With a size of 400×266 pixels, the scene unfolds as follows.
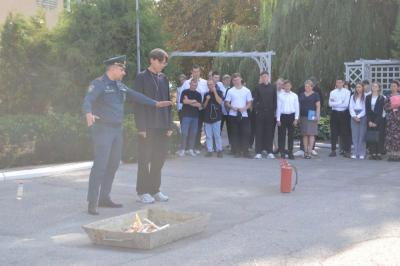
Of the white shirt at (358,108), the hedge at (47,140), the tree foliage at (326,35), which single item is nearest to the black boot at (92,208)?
the hedge at (47,140)

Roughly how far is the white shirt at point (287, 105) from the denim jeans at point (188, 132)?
6.19 ft

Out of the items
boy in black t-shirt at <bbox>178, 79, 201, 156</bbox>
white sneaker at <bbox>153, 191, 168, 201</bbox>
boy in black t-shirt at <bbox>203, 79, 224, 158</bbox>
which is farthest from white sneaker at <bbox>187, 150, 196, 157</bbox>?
white sneaker at <bbox>153, 191, 168, 201</bbox>

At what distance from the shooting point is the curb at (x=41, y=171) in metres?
10.7

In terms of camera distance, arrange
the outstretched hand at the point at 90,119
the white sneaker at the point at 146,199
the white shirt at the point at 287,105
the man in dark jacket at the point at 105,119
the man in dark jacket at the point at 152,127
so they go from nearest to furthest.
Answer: the outstretched hand at the point at 90,119 < the man in dark jacket at the point at 105,119 < the man in dark jacket at the point at 152,127 < the white sneaker at the point at 146,199 < the white shirt at the point at 287,105

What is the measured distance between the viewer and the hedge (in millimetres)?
11930

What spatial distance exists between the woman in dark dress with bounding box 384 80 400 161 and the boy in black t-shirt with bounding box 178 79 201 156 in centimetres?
418

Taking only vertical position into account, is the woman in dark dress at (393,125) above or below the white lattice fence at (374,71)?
below

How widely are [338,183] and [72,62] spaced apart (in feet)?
25.8

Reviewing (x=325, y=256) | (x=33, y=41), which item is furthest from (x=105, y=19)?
(x=325, y=256)

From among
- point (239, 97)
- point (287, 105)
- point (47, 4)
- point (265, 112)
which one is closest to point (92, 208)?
point (239, 97)

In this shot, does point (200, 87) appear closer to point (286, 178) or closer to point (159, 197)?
point (286, 178)

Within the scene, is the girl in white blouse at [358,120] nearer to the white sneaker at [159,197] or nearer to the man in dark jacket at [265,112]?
the man in dark jacket at [265,112]

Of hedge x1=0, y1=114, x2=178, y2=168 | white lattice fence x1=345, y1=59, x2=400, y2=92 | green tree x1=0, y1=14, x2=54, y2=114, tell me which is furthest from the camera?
white lattice fence x1=345, y1=59, x2=400, y2=92

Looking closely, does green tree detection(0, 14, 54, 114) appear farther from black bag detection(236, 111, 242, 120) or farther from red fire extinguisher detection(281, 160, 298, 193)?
red fire extinguisher detection(281, 160, 298, 193)
